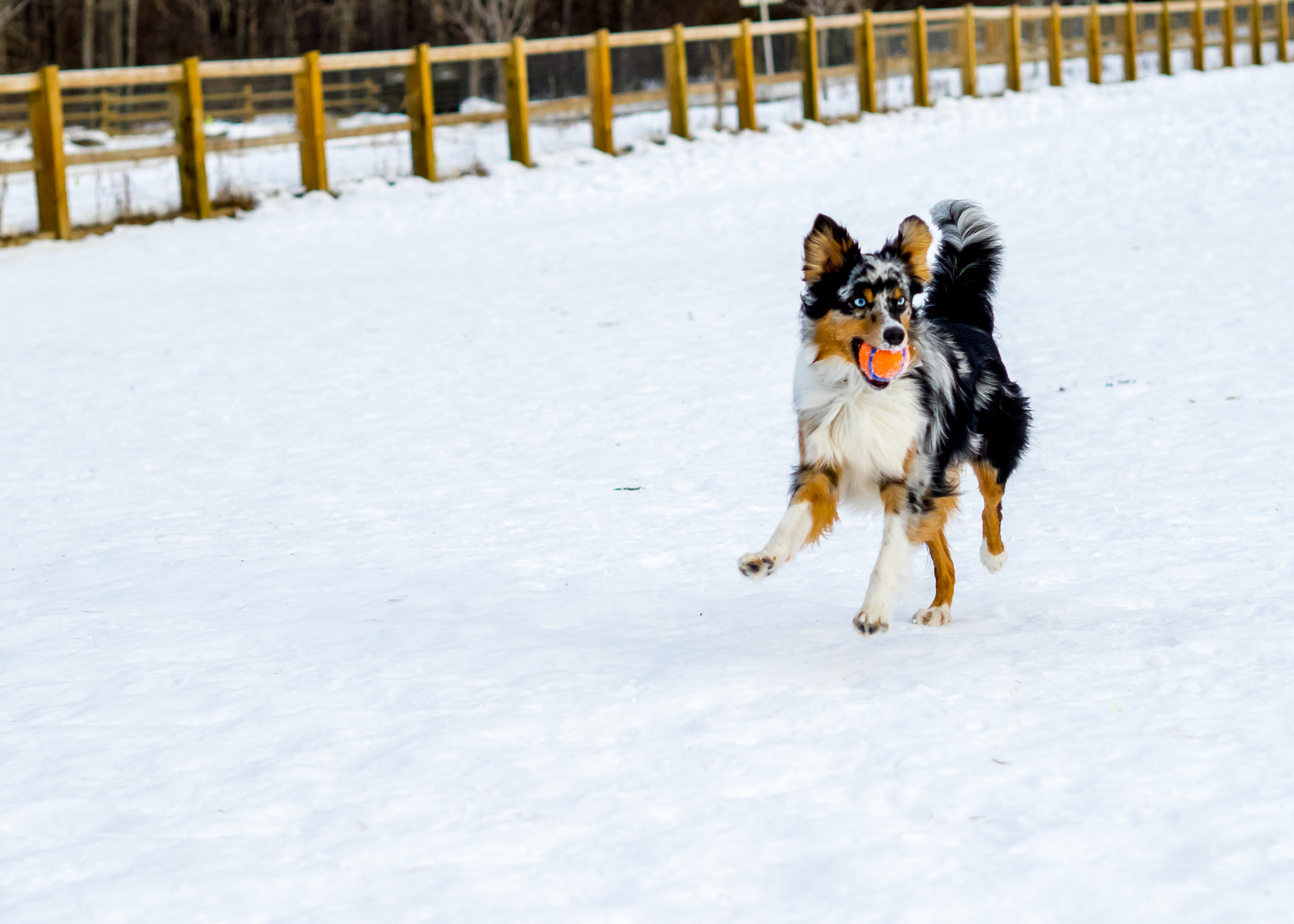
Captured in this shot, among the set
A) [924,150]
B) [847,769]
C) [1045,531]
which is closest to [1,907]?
[847,769]

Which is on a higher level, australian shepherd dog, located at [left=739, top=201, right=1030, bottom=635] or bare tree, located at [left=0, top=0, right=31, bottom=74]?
bare tree, located at [left=0, top=0, right=31, bottom=74]

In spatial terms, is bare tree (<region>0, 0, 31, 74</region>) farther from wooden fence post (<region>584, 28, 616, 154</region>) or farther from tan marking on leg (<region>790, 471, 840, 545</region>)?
tan marking on leg (<region>790, 471, 840, 545</region>)

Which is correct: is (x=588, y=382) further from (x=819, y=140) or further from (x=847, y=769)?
(x=819, y=140)

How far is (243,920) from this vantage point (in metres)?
2.68

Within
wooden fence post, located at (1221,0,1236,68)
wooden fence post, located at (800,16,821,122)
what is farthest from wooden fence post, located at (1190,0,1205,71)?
wooden fence post, located at (800,16,821,122)

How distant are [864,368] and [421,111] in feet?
40.7

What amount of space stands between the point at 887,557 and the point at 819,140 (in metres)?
14.6

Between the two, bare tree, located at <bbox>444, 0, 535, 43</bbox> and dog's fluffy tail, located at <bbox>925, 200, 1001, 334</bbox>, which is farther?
bare tree, located at <bbox>444, 0, 535, 43</bbox>

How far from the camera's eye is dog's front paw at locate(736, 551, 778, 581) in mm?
Result: 3814

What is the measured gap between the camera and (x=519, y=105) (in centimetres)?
1634

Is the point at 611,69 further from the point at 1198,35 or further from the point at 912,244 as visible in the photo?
the point at 1198,35

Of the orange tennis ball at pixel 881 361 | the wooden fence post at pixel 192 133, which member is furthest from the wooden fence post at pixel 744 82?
the orange tennis ball at pixel 881 361

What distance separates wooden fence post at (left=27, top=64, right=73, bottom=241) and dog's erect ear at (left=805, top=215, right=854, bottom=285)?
10.6m

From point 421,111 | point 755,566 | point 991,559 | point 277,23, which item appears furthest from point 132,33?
point 755,566
